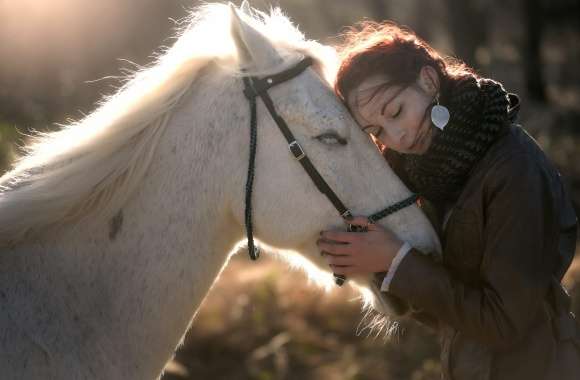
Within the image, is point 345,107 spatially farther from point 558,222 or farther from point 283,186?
point 558,222

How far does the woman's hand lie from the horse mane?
0.78m

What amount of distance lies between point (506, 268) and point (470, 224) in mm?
218

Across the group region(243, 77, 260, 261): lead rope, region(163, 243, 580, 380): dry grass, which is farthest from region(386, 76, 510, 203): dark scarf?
region(163, 243, 580, 380): dry grass

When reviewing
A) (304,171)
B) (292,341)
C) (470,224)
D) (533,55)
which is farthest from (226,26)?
(533,55)

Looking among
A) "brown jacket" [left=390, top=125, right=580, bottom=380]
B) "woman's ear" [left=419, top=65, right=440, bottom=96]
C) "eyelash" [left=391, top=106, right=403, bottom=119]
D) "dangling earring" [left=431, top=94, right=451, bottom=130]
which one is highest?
"woman's ear" [left=419, top=65, right=440, bottom=96]

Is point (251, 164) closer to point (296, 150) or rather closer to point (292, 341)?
point (296, 150)

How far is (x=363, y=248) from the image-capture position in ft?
8.38

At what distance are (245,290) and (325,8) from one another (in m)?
21.8

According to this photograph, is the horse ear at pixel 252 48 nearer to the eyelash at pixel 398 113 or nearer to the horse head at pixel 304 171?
the horse head at pixel 304 171

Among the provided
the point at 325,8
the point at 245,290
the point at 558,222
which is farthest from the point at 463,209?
the point at 325,8

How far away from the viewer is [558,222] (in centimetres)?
239

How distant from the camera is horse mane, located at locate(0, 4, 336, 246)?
2.46m

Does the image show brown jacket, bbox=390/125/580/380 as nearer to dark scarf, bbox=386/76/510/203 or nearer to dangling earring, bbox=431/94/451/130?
dark scarf, bbox=386/76/510/203

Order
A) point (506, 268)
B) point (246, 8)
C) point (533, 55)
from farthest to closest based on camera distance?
point (533, 55)
point (246, 8)
point (506, 268)
